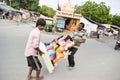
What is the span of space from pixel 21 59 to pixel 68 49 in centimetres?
183

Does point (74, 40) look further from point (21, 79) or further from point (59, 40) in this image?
point (21, 79)

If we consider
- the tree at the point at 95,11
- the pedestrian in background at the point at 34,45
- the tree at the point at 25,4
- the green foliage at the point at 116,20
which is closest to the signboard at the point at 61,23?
the tree at the point at 95,11

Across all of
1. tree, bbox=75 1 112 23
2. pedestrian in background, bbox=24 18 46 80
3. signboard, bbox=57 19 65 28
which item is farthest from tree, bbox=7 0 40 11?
pedestrian in background, bbox=24 18 46 80

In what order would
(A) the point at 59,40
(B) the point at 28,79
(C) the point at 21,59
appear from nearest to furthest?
(B) the point at 28,79 → (A) the point at 59,40 → (C) the point at 21,59

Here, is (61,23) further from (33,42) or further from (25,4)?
(25,4)

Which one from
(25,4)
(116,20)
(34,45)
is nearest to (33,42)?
(34,45)

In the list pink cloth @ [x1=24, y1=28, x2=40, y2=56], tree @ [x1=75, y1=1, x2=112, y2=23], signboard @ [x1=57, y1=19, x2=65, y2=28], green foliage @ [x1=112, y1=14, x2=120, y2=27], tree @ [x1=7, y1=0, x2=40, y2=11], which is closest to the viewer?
pink cloth @ [x1=24, y1=28, x2=40, y2=56]

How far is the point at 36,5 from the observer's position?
84938mm

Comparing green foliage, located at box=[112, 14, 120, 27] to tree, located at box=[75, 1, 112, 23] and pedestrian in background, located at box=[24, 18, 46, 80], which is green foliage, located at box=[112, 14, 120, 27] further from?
pedestrian in background, located at box=[24, 18, 46, 80]

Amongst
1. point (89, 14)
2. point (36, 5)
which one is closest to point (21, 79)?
point (89, 14)

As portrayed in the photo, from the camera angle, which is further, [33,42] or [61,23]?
[61,23]

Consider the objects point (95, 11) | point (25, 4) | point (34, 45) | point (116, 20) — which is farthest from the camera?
point (25, 4)

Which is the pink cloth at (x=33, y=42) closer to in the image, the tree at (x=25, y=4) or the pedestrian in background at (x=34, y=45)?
the pedestrian in background at (x=34, y=45)

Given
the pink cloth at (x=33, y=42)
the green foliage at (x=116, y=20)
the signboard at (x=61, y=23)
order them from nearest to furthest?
1. the pink cloth at (x=33, y=42)
2. the signboard at (x=61, y=23)
3. the green foliage at (x=116, y=20)
